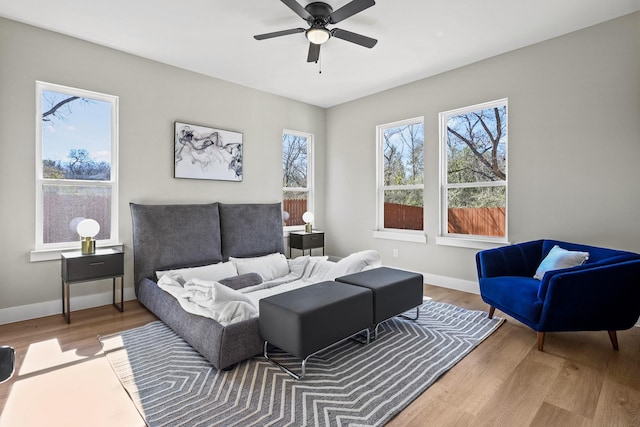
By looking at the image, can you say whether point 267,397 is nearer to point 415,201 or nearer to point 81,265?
point 81,265

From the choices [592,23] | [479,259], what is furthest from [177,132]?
[592,23]

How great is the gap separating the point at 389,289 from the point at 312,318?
0.88 meters

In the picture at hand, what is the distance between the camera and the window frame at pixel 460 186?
3.79 meters

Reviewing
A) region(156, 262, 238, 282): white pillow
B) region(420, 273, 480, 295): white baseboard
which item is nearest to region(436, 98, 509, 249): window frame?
region(420, 273, 480, 295): white baseboard

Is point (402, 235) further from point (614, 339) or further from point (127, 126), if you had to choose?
point (127, 126)

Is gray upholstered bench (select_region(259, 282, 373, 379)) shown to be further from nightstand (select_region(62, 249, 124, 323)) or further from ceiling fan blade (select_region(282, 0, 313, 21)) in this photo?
ceiling fan blade (select_region(282, 0, 313, 21))

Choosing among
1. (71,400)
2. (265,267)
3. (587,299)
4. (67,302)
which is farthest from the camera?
(265,267)

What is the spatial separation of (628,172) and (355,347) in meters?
2.98

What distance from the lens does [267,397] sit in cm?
190

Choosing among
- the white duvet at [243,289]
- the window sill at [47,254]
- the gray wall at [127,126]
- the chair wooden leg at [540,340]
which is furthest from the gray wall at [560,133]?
the window sill at [47,254]

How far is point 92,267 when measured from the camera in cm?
314

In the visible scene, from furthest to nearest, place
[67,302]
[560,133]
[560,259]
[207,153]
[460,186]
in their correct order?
[207,153], [460,186], [560,133], [67,302], [560,259]

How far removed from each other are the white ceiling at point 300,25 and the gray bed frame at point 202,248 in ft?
5.92

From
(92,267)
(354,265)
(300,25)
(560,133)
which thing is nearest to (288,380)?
(354,265)
